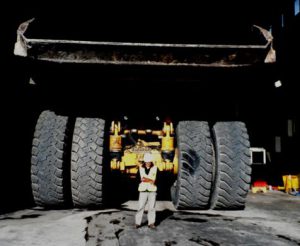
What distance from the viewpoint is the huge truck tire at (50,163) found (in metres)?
4.38

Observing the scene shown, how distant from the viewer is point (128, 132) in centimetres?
502

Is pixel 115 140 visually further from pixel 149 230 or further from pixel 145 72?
pixel 149 230

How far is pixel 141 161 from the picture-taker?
460cm

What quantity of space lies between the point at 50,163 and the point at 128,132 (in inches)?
53.5

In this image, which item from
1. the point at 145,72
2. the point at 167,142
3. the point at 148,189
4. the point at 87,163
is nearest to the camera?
the point at 145,72

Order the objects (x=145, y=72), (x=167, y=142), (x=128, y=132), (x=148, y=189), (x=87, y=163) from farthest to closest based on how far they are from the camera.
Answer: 1. (x=128, y=132)
2. (x=167, y=142)
3. (x=87, y=163)
4. (x=148, y=189)
5. (x=145, y=72)

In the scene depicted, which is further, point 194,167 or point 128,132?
point 128,132

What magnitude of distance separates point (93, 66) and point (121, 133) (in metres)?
1.60

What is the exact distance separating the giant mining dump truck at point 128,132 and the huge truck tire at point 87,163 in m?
0.01

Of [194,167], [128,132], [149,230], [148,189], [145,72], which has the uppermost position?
[145,72]

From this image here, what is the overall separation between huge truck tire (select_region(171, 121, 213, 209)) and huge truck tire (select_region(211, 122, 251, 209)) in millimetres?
167

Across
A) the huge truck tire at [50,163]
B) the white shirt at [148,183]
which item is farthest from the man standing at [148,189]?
the huge truck tire at [50,163]

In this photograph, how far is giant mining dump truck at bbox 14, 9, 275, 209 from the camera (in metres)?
3.98

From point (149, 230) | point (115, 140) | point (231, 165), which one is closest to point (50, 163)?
point (115, 140)
